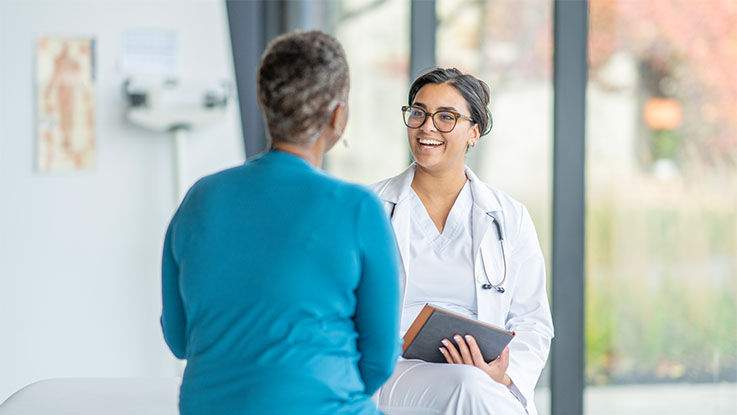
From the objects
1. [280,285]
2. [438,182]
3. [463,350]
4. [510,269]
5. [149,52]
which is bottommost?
[463,350]

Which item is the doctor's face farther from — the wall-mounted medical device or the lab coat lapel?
the wall-mounted medical device

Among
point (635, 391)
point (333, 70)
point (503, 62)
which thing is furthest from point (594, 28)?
point (333, 70)

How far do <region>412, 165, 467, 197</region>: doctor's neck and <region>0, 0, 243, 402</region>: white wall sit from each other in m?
1.50

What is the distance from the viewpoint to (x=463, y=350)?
2043 mm

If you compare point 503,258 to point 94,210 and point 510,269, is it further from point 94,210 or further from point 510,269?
point 94,210

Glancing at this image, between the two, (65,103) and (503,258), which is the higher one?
(65,103)

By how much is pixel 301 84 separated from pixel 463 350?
89 cm

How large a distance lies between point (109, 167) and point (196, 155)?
0.35m

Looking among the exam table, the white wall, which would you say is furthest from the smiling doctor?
the white wall

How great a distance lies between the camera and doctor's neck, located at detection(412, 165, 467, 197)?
2328 millimetres

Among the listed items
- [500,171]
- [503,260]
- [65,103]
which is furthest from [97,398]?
[65,103]

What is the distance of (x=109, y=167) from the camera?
359 centimetres

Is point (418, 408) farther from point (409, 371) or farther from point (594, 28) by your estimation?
point (594, 28)

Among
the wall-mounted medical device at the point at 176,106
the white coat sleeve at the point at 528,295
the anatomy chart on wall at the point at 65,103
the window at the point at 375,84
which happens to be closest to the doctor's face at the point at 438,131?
the white coat sleeve at the point at 528,295
